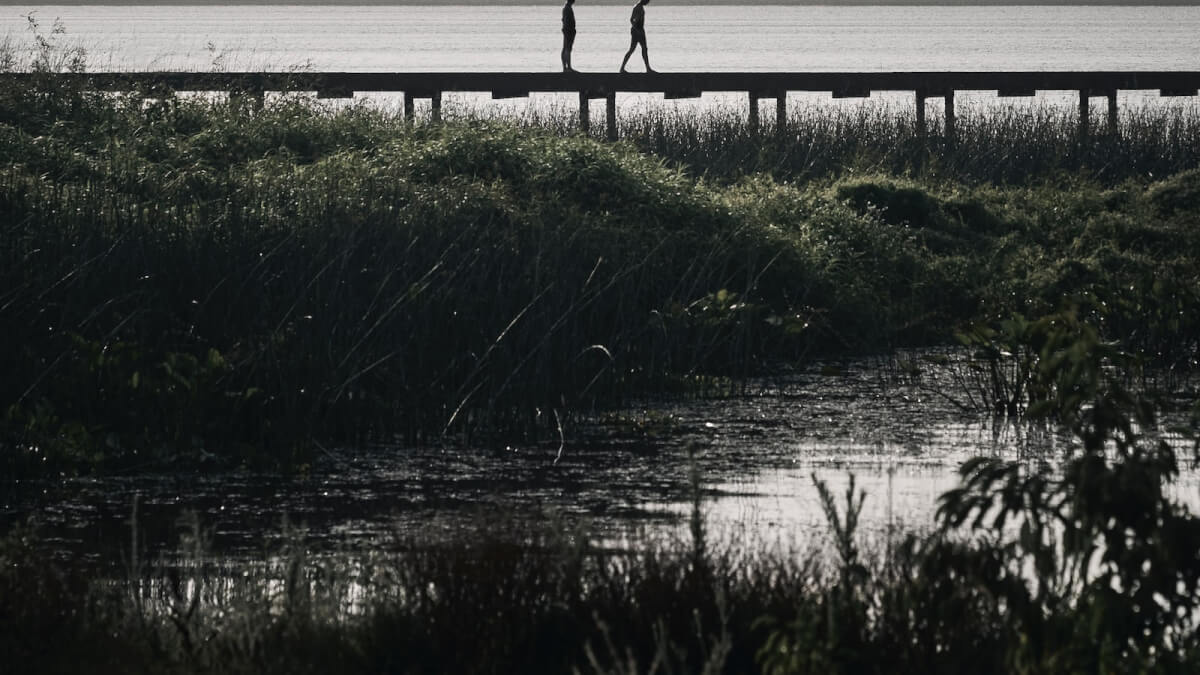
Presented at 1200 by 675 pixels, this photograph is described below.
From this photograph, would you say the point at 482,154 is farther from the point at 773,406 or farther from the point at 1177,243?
the point at 1177,243

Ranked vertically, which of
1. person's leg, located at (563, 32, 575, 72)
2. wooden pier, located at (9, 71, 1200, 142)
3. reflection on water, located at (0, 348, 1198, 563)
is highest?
person's leg, located at (563, 32, 575, 72)

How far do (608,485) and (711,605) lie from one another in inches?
119

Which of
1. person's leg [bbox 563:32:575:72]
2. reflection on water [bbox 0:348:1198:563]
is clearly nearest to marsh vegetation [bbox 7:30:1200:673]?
reflection on water [bbox 0:348:1198:563]

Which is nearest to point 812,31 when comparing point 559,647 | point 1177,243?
point 1177,243

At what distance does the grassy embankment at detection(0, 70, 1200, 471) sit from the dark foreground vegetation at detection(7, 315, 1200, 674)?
3.05m

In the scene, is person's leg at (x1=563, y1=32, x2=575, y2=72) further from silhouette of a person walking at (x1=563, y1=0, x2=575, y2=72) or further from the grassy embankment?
the grassy embankment

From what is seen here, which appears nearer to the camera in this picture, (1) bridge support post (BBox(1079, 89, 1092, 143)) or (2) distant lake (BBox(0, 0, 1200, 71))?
(1) bridge support post (BBox(1079, 89, 1092, 143))

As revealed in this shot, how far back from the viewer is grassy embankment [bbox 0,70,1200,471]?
9.84 m

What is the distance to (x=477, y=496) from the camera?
866 centimetres

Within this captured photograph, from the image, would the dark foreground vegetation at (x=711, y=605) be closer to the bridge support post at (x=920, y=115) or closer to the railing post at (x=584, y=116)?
the bridge support post at (x=920, y=115)

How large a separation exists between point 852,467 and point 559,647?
3584 millimetres

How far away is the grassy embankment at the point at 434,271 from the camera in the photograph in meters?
9.84

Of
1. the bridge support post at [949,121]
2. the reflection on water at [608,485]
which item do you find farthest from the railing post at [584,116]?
the reflection on water at [608,485]

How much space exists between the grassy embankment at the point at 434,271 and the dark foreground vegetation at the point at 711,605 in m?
3.05
